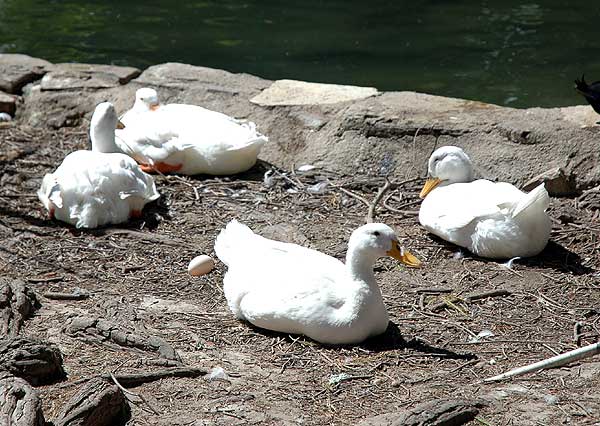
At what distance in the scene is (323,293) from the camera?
475 centimetres

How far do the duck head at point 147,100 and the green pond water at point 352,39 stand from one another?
9.89 feet

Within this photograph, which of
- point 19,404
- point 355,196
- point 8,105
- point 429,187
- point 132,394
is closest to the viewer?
point 19,404

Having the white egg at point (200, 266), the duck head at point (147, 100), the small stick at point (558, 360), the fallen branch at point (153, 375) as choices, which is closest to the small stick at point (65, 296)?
the white egg at point (200, 266)

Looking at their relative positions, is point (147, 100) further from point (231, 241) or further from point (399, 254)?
point (399, 254)

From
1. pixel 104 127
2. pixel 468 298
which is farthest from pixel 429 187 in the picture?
pixel 104 127

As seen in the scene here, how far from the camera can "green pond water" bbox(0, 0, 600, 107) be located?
10.2 metres

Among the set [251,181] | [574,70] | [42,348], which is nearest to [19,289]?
[42,348]

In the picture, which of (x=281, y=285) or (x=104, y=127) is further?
(x=104, y=127)

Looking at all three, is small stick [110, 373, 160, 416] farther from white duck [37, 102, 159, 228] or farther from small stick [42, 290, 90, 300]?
white duck [37, 102, 159, 228]

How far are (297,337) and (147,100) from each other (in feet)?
10.2

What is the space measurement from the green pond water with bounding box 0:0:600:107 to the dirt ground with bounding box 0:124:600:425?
142 inches

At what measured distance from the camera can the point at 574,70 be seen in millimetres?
10258

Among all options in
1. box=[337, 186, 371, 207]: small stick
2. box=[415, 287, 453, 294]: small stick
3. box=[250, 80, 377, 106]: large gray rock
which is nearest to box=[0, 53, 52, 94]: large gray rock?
box=[250, 80, 377, 106]: large gray rock

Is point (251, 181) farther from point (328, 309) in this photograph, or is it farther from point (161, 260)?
point (328, 309)
